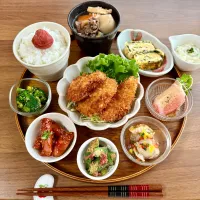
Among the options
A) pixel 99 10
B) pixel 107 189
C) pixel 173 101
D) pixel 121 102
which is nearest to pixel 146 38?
pixel 99 10

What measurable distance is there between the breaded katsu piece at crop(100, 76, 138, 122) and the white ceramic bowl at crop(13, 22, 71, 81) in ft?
1.55

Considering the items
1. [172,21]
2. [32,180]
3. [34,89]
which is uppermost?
[172,21]

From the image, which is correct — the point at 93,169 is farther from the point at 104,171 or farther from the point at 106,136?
the point at 106,136

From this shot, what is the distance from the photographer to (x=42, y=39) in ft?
6.06

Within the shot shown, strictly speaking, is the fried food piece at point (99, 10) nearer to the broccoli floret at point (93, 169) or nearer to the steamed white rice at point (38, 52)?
the steamed white rice at point (38, 52)

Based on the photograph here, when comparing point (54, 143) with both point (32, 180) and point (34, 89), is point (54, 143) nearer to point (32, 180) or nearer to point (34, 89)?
point (32, 180)

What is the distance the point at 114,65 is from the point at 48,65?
472 mm

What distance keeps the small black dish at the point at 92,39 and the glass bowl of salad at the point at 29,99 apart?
1.41 feet

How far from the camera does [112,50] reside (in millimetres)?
2240

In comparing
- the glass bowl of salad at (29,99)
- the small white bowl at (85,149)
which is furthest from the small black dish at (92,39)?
the small white bowl at (85,149)

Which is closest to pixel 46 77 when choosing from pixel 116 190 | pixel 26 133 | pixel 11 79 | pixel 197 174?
pixel 11 79

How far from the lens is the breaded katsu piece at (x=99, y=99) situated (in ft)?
5.74

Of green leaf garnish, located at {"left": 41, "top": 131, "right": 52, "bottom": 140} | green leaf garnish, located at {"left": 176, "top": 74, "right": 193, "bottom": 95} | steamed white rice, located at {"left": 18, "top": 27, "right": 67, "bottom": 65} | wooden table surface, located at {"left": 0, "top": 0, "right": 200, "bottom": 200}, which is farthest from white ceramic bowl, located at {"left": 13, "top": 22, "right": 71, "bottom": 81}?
green leaf garnish, located at {"left": 176, "top": 74, "right": 193, "bottom": 95}

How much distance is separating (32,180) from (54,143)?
285mm
